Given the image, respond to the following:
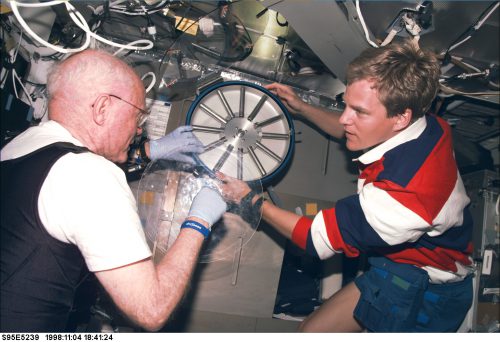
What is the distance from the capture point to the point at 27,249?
Result: 1128 mm

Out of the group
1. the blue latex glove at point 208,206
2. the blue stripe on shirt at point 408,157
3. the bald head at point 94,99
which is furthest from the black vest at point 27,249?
the blue stripe on shirt at point 408,157

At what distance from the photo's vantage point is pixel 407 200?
5.10 ft

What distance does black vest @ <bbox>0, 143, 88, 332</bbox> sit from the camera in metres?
1.13

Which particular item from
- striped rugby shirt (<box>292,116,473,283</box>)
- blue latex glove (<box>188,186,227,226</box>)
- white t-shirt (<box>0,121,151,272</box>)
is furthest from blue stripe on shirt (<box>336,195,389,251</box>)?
white t-shirt (<box>0,121,151,272</box>)

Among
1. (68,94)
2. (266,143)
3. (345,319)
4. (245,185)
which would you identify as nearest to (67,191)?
(68,94)

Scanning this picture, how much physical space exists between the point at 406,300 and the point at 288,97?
1.34 m

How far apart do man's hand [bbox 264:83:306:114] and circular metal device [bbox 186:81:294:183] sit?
0.51ft

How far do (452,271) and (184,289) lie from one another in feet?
4.80

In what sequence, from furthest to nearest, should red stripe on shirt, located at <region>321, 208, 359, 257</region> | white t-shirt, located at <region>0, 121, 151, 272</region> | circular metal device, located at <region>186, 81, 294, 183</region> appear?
circular metal device, located at <region>186, 81, 294, 183</region>
red stripe on shirt, located at <region>321, 208, 359, 257</region>
white t-shirt, located at <region>0, 121, 151, 272</region>

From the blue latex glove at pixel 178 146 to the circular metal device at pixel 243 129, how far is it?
0.22 ft

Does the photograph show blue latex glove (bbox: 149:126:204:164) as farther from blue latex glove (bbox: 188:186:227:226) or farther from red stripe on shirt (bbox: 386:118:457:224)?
red stripe on shirt (bbox: 386:118:457:224)

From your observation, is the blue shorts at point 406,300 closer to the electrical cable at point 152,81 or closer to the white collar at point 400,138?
the white collar at point 400,138

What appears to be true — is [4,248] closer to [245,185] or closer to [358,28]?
[245,185]

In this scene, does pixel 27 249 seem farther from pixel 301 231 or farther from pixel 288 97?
pixel 288 97
